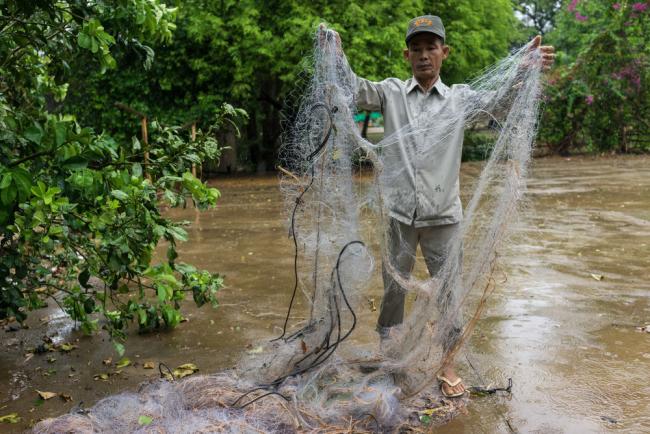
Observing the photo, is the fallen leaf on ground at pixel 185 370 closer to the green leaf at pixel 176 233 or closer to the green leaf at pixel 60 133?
the green leaf at pixel 176 233

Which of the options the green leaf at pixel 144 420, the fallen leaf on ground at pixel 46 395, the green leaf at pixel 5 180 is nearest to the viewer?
the green leaf at pixel 5 180

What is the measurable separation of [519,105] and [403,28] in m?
12.5

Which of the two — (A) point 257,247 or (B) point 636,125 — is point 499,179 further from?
(B) point 636,125

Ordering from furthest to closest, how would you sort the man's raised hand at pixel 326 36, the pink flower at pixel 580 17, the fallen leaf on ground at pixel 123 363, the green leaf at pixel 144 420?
the pink flower at pixel 580 17
the fallen leaf on ground at pixel 123 363
the man's raised hand at pixel 326 36
the green leaf at pixel 144 420

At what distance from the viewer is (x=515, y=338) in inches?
172

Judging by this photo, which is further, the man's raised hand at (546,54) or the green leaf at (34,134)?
the man's raised hand at (546,54)

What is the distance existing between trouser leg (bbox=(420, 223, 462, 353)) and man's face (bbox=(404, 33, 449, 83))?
82 centimetres

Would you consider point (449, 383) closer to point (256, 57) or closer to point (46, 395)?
point (46, 395)

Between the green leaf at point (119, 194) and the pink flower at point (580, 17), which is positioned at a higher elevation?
the pink flower at point (580, 17)

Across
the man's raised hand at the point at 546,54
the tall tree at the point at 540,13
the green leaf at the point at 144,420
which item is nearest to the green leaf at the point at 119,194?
the green leaf at the point at 144,420

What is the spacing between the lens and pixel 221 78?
53.1 ft

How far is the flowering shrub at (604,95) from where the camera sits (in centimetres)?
1906

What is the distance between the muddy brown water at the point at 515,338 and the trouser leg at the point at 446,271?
31 cm

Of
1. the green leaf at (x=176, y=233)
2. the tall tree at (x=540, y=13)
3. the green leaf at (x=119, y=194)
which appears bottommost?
the green leaf at (x=176, y=233)
